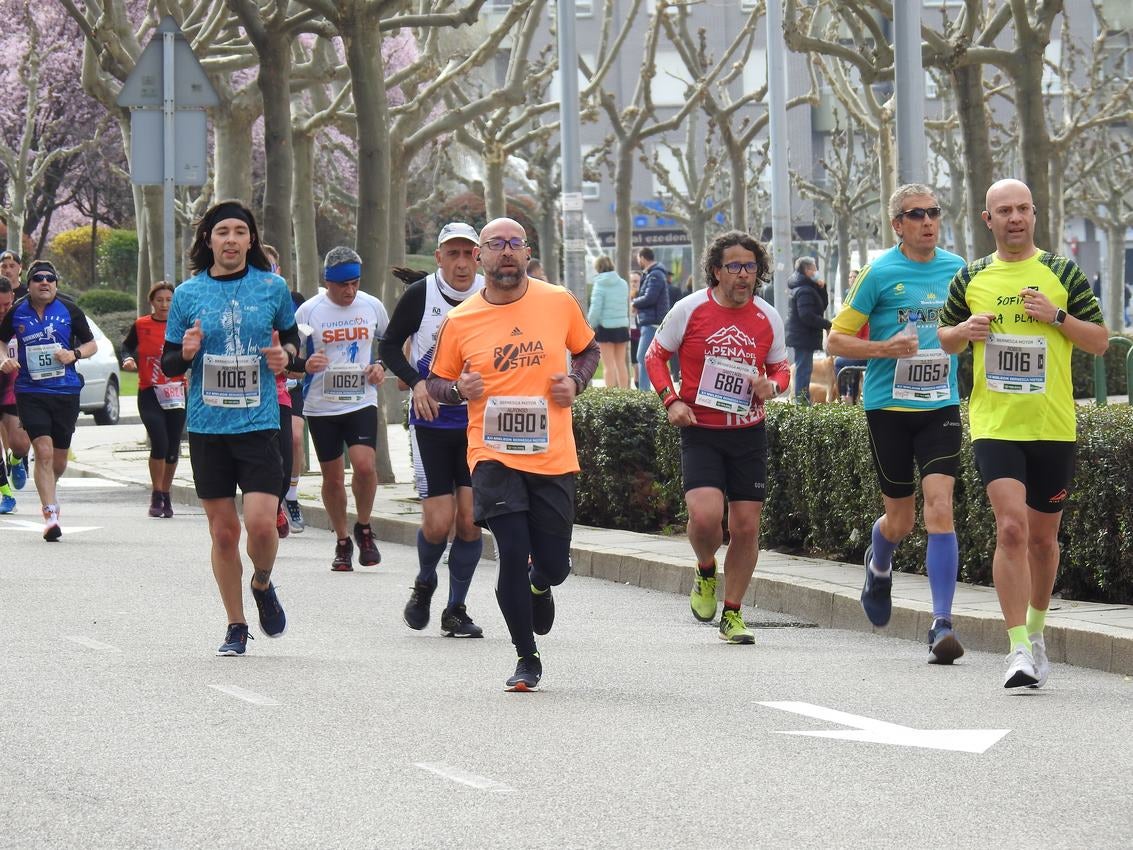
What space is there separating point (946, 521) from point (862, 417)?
7.64 ft

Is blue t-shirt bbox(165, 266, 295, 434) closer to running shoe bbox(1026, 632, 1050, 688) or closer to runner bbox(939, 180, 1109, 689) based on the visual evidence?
runner bbox(939, 180, 1109, 689)

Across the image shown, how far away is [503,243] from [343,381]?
4.76 metres

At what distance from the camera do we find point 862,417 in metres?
11.2

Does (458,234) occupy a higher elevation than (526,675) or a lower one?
higher

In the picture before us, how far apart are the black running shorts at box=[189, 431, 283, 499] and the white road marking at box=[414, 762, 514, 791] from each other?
8.78 feet

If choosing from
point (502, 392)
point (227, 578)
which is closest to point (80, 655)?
point (227, 578)

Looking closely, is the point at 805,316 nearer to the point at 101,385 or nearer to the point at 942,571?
the point at 101,385

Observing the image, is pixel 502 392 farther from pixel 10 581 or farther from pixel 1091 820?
pixel 10 581

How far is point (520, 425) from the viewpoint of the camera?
8062mm

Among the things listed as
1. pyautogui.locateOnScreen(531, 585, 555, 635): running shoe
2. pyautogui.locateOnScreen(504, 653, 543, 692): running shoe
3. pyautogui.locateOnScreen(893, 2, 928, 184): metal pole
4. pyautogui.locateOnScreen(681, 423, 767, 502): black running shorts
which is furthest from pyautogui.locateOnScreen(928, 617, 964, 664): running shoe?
pyautogui.locateOnScreen(893, 2, 928, 184): metal pole

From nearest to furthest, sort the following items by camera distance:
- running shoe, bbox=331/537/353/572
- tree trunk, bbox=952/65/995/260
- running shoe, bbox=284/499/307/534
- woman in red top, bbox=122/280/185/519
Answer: running shoe, bbox=331/537/353/572, running shoe, bbox=284/499/307/534, woman in red top, bbox=122/280/185/519, tree trunk, bbox=952/65/995/260

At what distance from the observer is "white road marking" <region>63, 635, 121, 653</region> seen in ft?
30.3

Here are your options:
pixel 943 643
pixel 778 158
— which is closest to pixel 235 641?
pixel 943 643

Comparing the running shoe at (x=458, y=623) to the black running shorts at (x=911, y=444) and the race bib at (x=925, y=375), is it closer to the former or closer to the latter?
the black running shorts at (x=911, y=444)
